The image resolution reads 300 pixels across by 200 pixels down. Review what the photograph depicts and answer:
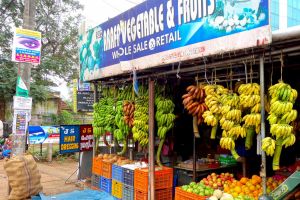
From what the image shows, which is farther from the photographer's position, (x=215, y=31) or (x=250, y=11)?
(x=215, y=31)

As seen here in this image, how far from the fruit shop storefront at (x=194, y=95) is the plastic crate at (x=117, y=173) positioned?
0.9 inches

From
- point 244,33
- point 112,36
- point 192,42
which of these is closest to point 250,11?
point 244,33

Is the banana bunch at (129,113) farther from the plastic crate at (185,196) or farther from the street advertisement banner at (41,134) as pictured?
the street advertisement banner at (41,134)

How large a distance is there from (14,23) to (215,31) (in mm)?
17525

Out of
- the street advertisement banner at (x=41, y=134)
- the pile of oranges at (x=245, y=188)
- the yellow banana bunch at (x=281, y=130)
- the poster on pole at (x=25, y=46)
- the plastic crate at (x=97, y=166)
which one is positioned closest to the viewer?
the yellow banana bunch at (x=281, y=130)

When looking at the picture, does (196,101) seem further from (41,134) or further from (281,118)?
(41,134)

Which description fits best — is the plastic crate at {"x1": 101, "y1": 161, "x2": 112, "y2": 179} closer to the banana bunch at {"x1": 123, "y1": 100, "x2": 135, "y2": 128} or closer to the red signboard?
the banana bunch at {"x1": 123, "y1": 100, "x2": 135, "y2": 128}

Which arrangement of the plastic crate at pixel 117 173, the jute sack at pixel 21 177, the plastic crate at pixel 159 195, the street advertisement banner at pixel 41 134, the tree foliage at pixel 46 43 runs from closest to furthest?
the plastic crate at pixel 159 195 < the plastic crate at pixel 117 173 < the jute sack at pixel 21 177 < the street advertisement banner at pixel 41 134 < the tree foliage at pixel 46 43

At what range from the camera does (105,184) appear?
7.02m

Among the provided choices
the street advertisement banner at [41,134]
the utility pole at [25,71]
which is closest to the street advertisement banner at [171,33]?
the utility pole at [25,71]

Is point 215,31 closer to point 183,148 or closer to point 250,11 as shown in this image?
point 250,11

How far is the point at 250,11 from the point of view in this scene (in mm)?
3764

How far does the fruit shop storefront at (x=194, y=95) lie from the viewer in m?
3.85

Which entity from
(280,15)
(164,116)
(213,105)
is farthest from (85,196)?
(280,15)
